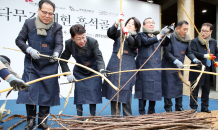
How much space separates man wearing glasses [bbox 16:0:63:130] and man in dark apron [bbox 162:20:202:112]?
164cm

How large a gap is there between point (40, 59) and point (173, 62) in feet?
6.11

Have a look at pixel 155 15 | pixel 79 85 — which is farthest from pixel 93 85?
pixel 155 15

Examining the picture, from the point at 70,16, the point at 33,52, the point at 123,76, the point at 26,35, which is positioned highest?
the point at 70,16

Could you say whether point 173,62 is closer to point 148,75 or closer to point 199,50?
point 148,75

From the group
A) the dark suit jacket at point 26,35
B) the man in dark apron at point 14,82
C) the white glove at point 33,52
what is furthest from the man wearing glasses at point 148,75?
the man in dark apron at point 14,82

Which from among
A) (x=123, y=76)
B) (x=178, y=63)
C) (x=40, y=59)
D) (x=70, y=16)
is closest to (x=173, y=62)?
(x=178, y=63)

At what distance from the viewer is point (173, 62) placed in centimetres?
243

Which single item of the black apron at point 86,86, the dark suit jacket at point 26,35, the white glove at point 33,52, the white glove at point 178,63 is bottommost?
the black apron at point 86,86

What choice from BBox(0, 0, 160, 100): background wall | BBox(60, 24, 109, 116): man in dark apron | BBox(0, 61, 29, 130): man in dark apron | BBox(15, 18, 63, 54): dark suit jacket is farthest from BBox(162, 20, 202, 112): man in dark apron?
BBox(0, 0, 160, 100): background wall

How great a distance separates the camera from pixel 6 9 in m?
3.88

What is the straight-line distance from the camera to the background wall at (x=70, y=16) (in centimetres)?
389

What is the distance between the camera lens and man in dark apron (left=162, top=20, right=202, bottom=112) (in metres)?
2.49

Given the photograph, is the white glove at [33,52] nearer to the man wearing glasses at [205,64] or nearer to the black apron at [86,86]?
the black apron at [86,86]

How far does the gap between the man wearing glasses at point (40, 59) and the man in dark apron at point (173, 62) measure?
5.39 ft
